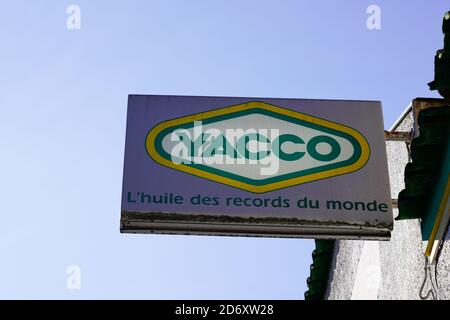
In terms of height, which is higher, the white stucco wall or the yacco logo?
the yacco logo

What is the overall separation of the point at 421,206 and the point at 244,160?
64.8 inches

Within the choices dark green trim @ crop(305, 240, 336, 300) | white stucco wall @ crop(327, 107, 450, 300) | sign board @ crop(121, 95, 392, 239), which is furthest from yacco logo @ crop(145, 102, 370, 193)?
dark green trim @ crop(305, 240, 336, 300)

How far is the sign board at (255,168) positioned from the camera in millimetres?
6359

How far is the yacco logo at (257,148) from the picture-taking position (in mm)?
6605

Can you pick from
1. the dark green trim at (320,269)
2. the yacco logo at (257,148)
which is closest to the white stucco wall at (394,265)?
the dark green trim at (320,269)

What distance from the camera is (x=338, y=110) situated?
23.0ft

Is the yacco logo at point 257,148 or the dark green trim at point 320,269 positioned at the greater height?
the yacco logo at point 257,148

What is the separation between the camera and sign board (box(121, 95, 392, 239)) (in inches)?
250

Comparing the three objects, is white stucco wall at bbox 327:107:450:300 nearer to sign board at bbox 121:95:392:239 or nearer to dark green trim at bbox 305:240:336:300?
dark green trim at bbox 305:240:336:300

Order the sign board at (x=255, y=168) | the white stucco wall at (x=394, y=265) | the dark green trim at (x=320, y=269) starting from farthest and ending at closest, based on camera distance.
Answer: the dark green trim at (x=320, y=269), the white stucco wall at (x=394, y=265), the sign board at (x=255, y=168)

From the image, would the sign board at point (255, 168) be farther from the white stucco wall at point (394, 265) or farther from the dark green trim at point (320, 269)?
the dark green trim at point (320, 269)

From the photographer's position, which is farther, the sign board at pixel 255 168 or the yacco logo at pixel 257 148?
the yacco logo at pixel 257 148

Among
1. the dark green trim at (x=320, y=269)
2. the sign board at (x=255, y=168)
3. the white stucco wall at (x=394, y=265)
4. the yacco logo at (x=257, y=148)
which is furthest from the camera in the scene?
the dark green trim at (x=320, y=269)

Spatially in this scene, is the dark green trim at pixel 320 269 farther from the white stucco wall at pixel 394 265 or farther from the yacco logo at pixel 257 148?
the yacco logo at pixel 257 148
